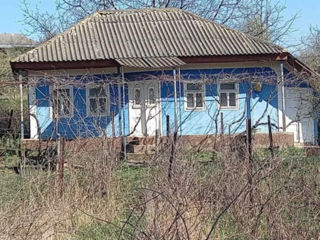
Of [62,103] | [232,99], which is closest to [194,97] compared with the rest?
[232,99]

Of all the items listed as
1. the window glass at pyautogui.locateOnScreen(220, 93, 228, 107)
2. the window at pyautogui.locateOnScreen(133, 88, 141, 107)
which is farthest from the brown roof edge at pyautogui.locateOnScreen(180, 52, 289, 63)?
the window at pyautogui.locateOnScreen(133, 88, 141, 107)

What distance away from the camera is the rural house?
1950 centimetres

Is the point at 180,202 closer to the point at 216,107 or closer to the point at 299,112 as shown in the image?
the point at 216,107

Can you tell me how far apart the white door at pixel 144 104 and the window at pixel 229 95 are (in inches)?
84.8

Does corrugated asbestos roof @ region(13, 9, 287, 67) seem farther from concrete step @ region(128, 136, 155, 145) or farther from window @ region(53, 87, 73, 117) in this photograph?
concrete step @ region(128, 136, 155, 145)

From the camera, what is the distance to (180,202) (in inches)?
223

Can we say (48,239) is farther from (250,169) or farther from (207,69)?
(207,69)

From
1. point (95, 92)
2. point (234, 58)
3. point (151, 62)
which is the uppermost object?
point (234, 58)

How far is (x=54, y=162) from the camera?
30.1 feet

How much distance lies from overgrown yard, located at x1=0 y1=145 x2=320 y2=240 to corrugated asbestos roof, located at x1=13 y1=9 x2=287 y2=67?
11.0 meters

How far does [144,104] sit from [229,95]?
2835 millimetres

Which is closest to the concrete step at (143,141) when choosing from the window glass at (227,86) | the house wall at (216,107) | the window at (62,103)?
the house wall at (216,107)

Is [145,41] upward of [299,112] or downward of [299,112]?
upward

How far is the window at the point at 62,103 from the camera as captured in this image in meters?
13.0
